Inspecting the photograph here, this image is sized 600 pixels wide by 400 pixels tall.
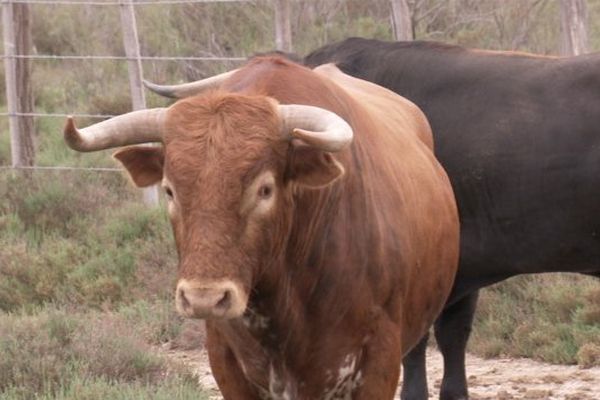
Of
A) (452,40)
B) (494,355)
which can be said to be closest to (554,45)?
(452,40)

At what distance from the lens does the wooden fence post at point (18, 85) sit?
40.7 feet

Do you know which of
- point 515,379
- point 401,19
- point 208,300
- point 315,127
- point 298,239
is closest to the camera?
point 208,300

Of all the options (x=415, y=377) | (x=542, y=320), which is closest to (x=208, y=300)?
(x=415, y=377)

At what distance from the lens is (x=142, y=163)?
5.11 m

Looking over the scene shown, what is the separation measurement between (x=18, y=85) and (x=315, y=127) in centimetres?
818

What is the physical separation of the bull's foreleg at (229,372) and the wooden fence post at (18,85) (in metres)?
7.16

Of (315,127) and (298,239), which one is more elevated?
(315,127)

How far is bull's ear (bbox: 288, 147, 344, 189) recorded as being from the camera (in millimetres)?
4781

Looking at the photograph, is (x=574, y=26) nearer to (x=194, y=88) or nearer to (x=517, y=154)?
(x=517, y=154)

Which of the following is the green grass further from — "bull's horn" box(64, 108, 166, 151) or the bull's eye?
the bull's eye

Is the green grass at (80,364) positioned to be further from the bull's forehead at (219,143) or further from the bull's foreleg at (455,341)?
the bull's forehead at (219,143)

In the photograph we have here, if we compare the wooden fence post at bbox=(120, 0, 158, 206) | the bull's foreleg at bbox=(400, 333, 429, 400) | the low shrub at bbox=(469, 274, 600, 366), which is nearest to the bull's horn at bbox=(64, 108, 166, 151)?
the bull's foreleg at bbox=(400, 333, 429, 400)

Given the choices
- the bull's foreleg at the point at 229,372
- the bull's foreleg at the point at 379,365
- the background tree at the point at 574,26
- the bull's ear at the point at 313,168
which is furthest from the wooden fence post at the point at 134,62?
the bull's ear at the point at 313,168

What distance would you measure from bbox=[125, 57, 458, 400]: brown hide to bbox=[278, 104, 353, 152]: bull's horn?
0.18 feet
